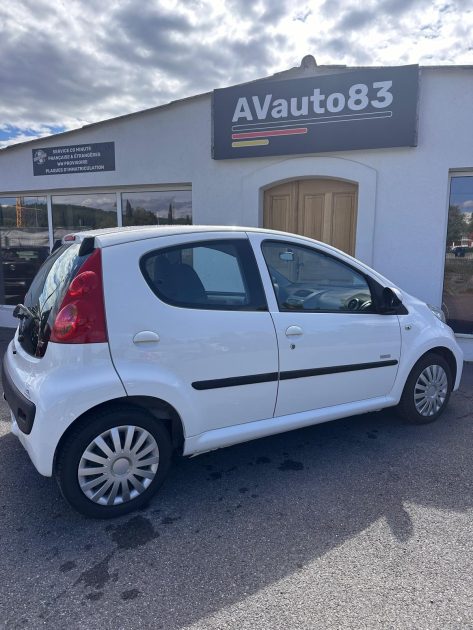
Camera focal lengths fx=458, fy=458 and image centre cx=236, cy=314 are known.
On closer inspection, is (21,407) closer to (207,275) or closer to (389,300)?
(207,275)

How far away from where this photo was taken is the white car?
2488 millimetres

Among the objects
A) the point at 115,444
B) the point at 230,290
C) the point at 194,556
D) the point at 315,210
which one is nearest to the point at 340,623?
the point at 194,556

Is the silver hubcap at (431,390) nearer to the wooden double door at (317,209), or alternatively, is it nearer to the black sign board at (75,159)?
the wooden double door at (317,209)

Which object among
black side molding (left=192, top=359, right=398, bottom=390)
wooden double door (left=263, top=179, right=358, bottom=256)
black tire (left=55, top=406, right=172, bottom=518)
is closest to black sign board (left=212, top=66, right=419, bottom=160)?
wooden double door (left=263, top=179, right=358, bottom=256)

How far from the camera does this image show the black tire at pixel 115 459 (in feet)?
8.20

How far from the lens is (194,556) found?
7.75ft

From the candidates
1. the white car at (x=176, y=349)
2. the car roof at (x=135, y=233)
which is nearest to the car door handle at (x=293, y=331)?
the white car at (x=176, y=349)

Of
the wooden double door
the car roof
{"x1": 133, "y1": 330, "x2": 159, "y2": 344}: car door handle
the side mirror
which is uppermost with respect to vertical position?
the wooden double door

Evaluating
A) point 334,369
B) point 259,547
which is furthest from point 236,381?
point 259,547

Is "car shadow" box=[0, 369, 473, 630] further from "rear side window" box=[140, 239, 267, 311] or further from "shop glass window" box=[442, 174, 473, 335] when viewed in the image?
"shop glass window" box=[442, 174, 473, 335]

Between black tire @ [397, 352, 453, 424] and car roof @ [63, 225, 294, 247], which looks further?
black tire @ [397, 352, 453, 424]

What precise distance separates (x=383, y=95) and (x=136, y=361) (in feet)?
16.1

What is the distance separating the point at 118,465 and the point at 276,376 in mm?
1117

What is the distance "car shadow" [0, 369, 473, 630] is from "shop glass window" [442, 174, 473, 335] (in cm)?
271
